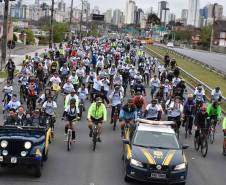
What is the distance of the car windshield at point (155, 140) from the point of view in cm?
1518

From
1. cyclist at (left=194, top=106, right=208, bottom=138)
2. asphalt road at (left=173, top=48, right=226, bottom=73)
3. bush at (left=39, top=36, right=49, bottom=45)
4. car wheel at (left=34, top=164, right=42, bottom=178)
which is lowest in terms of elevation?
asphalt road at (left=173, top=48, right=226, bottom=73)

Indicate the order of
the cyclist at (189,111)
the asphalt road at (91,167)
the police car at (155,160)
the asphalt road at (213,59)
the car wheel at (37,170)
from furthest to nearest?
the asphalt road at (213,59) < the cyclist at (189,111) < the asphalt road at (91,167) < the car wheel at (37,170) < the police car at (155,160)

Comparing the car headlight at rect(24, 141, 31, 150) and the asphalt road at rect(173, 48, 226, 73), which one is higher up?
the car headlight at rect(24, 141, 31, 150)

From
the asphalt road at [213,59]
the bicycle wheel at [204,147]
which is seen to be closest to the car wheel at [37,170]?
the bicycle wheel at [204,147]

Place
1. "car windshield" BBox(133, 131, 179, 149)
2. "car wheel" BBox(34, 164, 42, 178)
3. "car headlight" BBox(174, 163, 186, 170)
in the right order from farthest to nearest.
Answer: "car windshield" BBox(133, 131, 179, 149) → "car wheel" BBox(34, 164, 42, 178) → "car headlight" BBox(174, 163, 186, 170)

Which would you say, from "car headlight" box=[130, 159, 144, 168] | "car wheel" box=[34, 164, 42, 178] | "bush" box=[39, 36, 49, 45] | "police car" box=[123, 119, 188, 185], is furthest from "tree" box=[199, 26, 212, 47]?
"car wheel" box=[34, 164, 42, 178]

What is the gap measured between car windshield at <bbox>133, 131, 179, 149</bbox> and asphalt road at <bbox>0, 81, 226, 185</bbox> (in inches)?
39.1

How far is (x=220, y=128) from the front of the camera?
25.1 meters

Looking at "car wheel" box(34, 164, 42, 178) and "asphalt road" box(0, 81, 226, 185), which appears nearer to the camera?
"car wheel" box(34, 164, 42, 178)

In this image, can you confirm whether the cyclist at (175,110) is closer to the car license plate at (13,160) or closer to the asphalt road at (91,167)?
the asphalt road at (91,167)

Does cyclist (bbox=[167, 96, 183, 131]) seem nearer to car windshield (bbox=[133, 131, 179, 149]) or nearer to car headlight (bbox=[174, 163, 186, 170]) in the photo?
car windshield (bbox=[133, 131, 179, 149])

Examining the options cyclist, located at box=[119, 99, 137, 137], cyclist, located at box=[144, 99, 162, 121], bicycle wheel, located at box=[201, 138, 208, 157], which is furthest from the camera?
cyclist, located at box=[144, 99, 162, 121]

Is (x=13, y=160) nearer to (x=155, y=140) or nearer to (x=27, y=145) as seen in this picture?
(x=27, y=145)

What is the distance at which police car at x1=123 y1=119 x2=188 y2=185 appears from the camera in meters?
14.0
